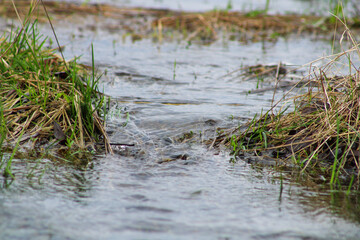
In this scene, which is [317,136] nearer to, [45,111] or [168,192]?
[168,192]

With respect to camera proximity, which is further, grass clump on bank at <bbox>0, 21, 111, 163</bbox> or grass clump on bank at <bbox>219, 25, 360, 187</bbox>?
grass clump on bank at <bbox>0, 21, 111, 163</bbox>

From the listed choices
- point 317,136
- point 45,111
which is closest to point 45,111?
point 45,111

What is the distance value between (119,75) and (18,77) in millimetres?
2268

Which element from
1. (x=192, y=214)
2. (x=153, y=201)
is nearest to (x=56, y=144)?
(x=153, y=201)

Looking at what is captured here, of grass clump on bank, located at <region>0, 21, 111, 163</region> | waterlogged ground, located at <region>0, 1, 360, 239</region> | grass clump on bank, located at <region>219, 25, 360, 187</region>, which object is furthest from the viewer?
grass clump on bank, located at <region>0, 21, 111, 163</region>

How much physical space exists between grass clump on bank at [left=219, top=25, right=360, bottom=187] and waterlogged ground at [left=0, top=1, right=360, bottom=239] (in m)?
0.26

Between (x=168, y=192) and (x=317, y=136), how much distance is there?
1.39 m

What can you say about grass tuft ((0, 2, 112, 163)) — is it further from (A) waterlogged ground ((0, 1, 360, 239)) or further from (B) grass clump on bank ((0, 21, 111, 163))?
(A) waterlogged ground ((0, 1, 360, 239))

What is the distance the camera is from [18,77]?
4055 millimetres

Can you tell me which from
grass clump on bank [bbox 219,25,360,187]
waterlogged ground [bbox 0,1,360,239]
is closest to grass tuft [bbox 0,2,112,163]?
waterlogged ground [bbox 0,1,360,239]

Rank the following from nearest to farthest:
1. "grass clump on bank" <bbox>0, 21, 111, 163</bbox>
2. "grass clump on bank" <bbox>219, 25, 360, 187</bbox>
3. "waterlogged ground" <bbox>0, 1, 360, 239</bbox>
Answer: "waterlogged ground" <bbox>0, 1, 360, 239</bbox>, "grass clump on bank" <bbox>219, 25, 360, 187</bbox>, "grass clump on bank" <bbox>0, 21, 111, 163</bbox>

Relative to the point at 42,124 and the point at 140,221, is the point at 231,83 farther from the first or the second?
the point at 140,221

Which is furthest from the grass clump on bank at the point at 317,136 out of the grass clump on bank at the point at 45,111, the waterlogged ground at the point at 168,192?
the grass clump on bank at the point at 45,111

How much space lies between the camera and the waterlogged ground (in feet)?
7.70
